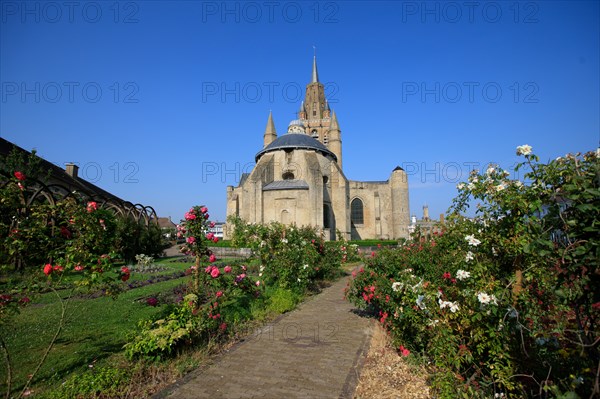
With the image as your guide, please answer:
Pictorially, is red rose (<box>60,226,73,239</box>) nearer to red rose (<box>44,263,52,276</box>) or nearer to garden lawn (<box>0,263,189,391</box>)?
red rose (<box>44,263,52,276</box>)

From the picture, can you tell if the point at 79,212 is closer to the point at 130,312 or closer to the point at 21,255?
the point at 21,255

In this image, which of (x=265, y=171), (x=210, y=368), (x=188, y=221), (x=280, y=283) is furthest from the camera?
(x=265, y=171)

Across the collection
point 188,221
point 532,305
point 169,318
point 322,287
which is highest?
point 188,221

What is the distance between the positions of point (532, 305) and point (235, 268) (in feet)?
17.8

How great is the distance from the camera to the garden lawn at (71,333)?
12.3ft

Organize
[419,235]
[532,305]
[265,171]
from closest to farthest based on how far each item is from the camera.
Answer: [532,305]
[419,235]
[265,171]

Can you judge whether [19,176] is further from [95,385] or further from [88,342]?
[88,342]

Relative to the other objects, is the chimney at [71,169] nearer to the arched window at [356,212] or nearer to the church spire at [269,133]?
the church spire at [269,133]

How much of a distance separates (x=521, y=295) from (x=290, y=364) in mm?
2803

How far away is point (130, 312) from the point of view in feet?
20.6

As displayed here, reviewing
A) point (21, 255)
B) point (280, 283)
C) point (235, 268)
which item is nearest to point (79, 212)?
point (21, 255)

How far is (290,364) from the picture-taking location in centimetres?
391

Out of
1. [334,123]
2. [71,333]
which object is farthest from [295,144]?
[71,333]

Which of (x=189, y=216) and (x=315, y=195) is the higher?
(x=315, y=195)
